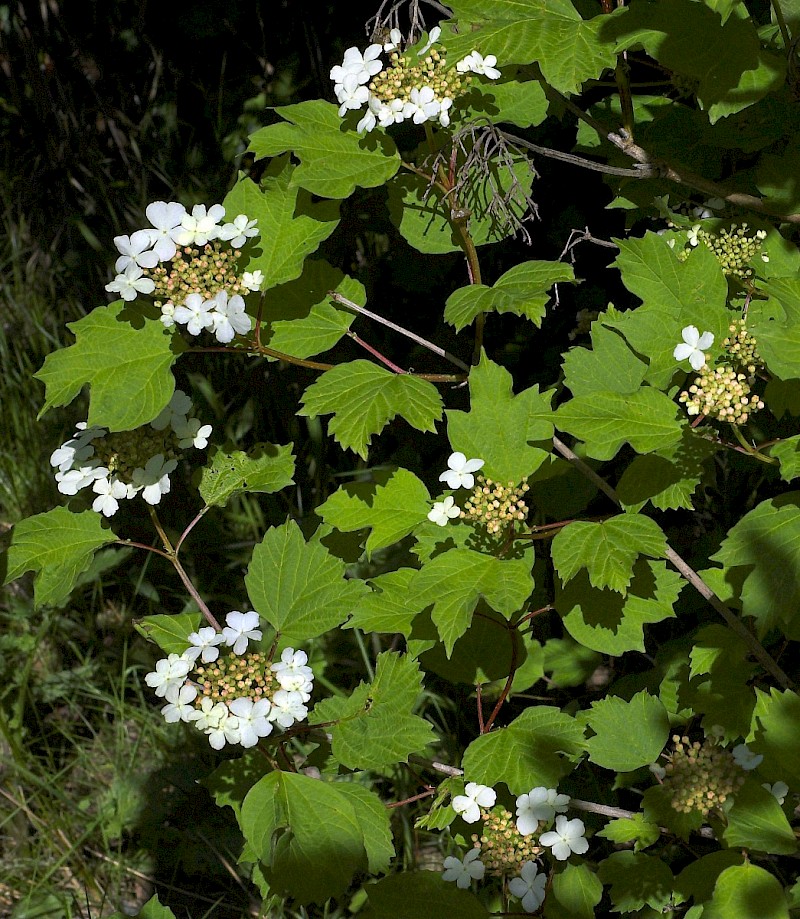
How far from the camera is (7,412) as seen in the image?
339cm

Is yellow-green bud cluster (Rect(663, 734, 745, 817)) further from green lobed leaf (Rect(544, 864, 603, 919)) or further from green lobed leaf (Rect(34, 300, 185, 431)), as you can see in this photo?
green lobed leaf (Rect(34, 300, 185, 431))

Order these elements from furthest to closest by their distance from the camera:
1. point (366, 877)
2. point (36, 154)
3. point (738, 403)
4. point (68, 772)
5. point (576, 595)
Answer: point (36, 154) → point (68, 772) → point (366, 877) → point (576, 595) → point (738, 403)

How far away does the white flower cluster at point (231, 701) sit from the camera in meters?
1.56

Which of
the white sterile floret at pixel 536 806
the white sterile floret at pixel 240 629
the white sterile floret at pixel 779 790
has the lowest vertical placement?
the white sterile floret at pixel 779 790

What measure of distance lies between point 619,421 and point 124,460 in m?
1.00

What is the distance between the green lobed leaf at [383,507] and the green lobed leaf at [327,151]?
1.77ft

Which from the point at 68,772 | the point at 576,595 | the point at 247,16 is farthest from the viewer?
the point at 247,16

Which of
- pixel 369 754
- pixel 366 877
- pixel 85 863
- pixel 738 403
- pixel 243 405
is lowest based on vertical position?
pixel 366 877

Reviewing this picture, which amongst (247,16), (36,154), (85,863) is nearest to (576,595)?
(85,863)

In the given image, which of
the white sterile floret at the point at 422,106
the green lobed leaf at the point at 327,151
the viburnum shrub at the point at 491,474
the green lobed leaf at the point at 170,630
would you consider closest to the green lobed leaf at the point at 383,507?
the viburnum shrub at the point at 491,474

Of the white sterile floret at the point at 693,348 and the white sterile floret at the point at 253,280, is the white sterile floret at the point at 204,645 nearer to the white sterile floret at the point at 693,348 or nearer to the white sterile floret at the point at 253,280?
the white sterile floret at the point at 253,280

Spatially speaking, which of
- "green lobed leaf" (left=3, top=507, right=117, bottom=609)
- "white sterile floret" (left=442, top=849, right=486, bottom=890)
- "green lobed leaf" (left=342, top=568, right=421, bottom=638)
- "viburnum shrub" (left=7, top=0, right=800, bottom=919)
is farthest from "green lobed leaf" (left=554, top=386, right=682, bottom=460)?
"green lobed leaf" (left=3, top=507, right=117, bottom=609)

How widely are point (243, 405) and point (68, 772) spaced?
1.33 m

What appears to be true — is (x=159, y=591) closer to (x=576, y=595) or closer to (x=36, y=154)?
(x=576, y=595)
